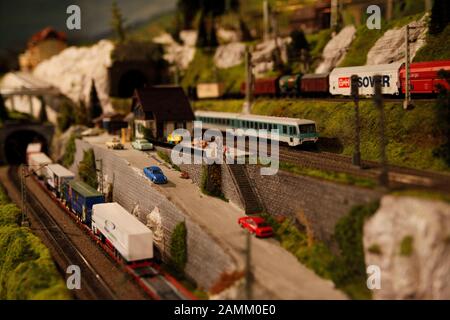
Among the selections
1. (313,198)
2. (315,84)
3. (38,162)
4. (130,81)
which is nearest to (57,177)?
(38,162)

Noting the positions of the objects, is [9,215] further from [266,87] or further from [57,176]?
[266,87]

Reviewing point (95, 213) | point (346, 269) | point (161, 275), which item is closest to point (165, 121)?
point (95, 213)

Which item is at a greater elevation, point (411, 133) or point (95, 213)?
point (411, 133)

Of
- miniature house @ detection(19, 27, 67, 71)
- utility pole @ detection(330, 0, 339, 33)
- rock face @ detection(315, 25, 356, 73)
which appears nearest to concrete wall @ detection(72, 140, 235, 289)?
rock face @ detection(315, 25, 356, 73)

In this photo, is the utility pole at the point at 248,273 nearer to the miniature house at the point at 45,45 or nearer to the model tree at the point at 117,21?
the model tree at the point at 117,21

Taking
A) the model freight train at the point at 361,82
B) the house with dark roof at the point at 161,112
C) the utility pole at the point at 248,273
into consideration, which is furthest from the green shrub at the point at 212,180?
the house with dark roof at the point at 161,112
